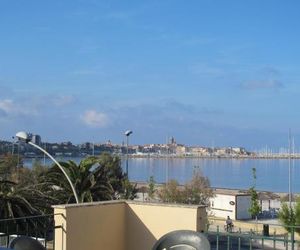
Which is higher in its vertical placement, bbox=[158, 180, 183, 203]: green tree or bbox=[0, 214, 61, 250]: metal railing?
bbox=[0, 214, 61, 250]: metal railing

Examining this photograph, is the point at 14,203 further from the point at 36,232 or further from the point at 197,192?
the point at 197,192

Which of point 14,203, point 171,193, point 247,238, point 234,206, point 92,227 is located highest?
point 92,227

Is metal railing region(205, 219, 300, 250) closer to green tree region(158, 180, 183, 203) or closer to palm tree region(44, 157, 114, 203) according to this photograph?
palm tree region(44, 157, 114, 203)

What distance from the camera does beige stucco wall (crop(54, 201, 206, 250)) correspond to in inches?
388

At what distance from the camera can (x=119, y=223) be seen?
1087 cm

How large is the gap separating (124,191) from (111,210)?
3018 centimetres

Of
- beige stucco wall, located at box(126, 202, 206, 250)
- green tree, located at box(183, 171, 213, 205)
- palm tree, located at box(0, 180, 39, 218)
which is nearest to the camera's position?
beige stucco wall, located at box(126, 202, 206, 250)

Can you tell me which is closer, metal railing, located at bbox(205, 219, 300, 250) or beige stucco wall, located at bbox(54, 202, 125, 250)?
metal railing, located at bbox(205, 219, 300, 250)

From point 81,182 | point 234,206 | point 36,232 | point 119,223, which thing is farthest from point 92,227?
point 234,206

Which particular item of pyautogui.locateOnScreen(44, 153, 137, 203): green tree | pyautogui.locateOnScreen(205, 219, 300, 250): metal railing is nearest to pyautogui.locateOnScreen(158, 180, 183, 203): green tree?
pyautogui.locateOnScreen(205, 219, 300, 250): metal railing

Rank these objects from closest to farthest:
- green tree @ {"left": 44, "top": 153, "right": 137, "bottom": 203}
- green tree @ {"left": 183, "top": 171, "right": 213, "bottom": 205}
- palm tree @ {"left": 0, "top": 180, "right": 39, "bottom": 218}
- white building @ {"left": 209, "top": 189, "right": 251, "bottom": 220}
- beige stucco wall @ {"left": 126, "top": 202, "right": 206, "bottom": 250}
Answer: beige stucco wall @ {"left": 126, "top": 202, "right": 206, "bottom": 250}, palm tree @ {"left": 0, "top": 180, "right": 39, "bottom": 218}, green tree @ {"left": 44, "top": 153, "right": 137, "bottom": 203}, white building @ {"left": 209, "top": 189, "right": 251, "bottom": 220}, green tree @ {"left": 183, "top": 171, "right": 213, "bottom": 205}

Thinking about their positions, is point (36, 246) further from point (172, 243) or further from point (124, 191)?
point (124, 191)

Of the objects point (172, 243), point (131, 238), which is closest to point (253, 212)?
point (131, 238)

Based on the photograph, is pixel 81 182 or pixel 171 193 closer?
pixel 81 182
